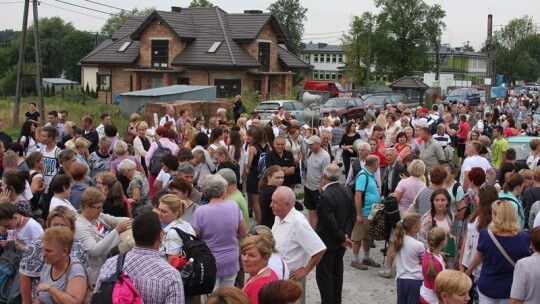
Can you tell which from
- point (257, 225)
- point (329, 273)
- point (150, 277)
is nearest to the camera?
point (150, 277)

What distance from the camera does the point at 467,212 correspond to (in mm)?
8516

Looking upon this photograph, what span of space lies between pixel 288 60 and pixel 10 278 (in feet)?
153

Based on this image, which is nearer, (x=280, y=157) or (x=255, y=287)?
(x=255, y=287)

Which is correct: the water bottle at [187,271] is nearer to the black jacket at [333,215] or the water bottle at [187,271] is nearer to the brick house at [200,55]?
the black jacket at [333,215]

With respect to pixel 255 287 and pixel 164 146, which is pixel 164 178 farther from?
pixel 255 287

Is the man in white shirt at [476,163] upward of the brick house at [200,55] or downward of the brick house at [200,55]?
downward

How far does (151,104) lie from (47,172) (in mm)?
14077

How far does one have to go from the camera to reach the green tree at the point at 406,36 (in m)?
73.5

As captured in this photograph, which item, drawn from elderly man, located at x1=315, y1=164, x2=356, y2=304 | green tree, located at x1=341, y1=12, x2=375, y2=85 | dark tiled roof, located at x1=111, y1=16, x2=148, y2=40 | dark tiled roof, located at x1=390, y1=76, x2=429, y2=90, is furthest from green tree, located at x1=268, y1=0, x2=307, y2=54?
elderly man, located at x1=315, y1=164, x2=356, y2=304

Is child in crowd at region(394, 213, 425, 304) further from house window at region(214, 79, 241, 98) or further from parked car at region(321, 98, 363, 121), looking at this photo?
house window at region(214, 79, 241, 98)

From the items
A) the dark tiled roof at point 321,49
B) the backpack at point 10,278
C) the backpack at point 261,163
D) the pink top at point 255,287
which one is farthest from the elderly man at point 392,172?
the dark tiled roof at point 321,49

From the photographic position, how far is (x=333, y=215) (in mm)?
7621

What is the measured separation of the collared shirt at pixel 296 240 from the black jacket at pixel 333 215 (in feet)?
3.32

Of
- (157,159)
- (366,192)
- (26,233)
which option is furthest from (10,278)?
(366,192)
